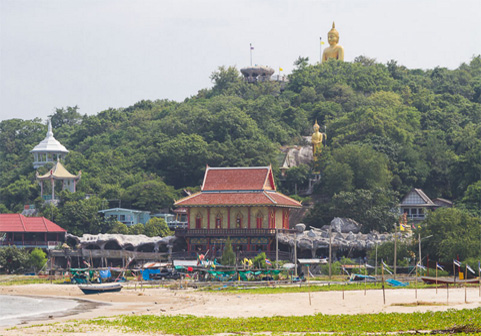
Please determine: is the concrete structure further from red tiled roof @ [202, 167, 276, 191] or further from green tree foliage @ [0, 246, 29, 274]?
green tree foliage @ [0, 246, 29, 274]

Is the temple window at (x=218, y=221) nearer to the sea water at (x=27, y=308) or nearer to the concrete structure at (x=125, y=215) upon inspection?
the concrete structure at (x=125, y=215)

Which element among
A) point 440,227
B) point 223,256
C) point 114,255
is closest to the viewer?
point 440,227

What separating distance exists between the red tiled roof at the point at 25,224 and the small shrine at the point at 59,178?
1045 centimetres

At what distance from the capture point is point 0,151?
112812 mm

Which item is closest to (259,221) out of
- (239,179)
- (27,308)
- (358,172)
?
(239,179)

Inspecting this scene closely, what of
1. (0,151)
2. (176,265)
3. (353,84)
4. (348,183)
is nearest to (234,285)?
(176,265)

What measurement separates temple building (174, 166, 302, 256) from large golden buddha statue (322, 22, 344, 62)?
48.7 metres

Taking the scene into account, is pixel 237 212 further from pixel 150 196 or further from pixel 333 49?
pixel 333 49

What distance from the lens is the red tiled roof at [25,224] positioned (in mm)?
76375

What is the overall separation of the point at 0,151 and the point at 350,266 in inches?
2490

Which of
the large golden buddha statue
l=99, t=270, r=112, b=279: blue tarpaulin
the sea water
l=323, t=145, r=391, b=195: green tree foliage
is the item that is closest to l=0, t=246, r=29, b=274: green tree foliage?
l=99, t=270, r=112, b=279: blue tarpaulin

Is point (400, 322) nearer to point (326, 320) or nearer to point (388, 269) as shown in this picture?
point (326, 320)

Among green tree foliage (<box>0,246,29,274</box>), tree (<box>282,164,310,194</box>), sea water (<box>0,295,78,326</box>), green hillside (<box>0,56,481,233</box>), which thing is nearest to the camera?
sea water (<box>0,295,78,326</box>)

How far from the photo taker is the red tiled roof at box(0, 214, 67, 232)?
7638 cm
